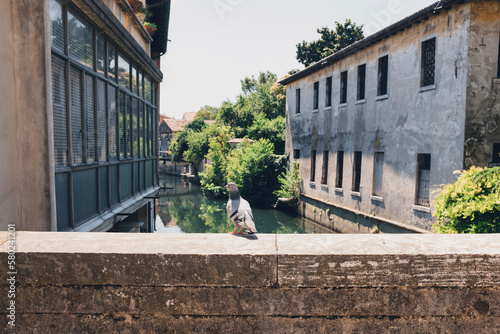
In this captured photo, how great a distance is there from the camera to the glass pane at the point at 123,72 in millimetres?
8417

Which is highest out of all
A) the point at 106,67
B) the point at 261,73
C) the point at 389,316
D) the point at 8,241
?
the point at 261,73

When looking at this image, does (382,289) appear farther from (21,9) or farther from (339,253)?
(21,9)

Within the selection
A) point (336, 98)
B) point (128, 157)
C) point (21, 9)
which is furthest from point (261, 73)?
point (21, 9)

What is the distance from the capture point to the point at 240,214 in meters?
3.06

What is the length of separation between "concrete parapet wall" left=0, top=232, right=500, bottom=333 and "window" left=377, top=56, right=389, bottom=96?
1451 cm

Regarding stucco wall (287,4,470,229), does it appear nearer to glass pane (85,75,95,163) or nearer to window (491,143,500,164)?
window (491,143,500,164)

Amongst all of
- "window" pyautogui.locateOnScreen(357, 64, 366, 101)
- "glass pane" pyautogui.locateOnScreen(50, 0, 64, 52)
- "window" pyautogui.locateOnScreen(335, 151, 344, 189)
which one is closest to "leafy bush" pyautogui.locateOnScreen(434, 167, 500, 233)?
"glass pane" pyautogui.locateOnScreen(50, 0, 64, 52)

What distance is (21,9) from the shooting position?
4531 mm

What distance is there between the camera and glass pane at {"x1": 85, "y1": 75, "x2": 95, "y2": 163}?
6570mm

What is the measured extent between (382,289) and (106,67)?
6859mm

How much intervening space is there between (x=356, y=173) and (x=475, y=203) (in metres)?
9.77

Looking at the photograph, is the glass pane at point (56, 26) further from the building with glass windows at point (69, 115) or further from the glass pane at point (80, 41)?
the glass pane at point (80, 41)

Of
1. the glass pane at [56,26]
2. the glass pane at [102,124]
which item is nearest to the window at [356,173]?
the glass pane at [102,124]

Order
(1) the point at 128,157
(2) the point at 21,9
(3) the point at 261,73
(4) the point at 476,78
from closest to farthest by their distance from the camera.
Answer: (2) the point at 21,9 → (1) the point at 128,157 → (4) the point at 476,78 → (3) the point at 261,73
